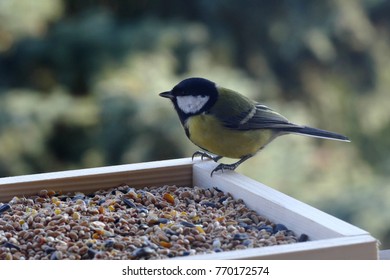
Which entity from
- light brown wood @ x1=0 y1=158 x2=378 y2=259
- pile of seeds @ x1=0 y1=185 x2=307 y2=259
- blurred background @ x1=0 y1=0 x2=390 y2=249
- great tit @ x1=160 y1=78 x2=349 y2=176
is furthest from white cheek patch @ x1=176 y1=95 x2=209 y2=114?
blurred background @ x1=0 y1=0 x2=390 y2=249

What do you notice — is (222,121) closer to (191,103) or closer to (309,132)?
(191,103)

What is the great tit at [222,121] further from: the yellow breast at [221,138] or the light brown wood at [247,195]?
the light brown wood at [247,195]

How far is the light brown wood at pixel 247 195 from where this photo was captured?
6.09 feet

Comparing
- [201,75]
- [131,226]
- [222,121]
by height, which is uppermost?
[222,121]

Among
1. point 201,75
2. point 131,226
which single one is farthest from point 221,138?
point 201,75

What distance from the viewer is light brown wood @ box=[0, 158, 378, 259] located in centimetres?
186

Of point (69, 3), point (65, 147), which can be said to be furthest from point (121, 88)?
point (69, 3)

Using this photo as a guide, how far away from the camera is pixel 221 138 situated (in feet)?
10.0

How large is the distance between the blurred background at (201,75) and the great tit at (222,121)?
8.68 feet

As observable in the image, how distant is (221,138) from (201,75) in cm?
347

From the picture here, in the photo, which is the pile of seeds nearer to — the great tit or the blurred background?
the great tit

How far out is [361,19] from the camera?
23.4 ft

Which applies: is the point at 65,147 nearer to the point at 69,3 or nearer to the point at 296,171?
the point at 69,3

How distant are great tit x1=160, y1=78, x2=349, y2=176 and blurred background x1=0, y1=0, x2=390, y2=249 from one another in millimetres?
2645
